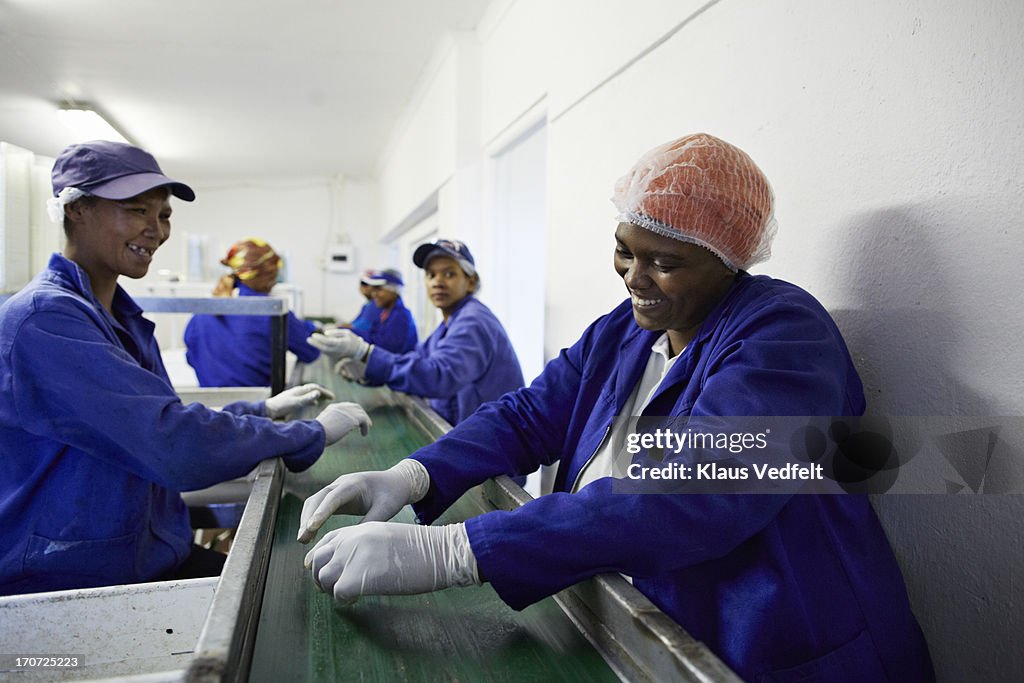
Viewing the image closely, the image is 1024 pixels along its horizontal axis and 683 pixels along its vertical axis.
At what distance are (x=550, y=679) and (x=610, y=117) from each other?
1882 millimetres

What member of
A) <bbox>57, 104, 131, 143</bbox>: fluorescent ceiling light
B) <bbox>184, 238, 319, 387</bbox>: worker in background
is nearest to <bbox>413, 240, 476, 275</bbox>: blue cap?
<bbox>184, 238, 319, 387</bbox>: worker in background

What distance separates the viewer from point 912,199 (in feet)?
3.72

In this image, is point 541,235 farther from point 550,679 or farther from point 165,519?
point 550,679

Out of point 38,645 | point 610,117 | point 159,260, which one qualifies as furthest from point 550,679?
point 159,260

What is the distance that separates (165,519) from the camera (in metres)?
1.60

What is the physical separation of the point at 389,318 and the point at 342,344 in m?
1.77

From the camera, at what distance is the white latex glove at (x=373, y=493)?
3.92 feet

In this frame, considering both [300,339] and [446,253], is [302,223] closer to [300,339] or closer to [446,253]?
[300,339]

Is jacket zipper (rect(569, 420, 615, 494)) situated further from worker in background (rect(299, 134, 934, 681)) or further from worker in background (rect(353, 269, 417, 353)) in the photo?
worker in background (rect(353, 269, 417, 353))

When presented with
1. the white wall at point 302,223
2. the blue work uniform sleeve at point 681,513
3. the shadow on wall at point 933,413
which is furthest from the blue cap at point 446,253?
the white wall at point 302,223

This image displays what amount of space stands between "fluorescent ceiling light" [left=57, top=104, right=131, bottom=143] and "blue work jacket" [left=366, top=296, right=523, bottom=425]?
10.2ft

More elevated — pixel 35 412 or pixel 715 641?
pixel 35 412

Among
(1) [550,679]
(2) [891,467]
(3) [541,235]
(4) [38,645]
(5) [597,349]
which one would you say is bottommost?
(4) [38,645]

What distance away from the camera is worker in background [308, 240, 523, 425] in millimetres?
2627
